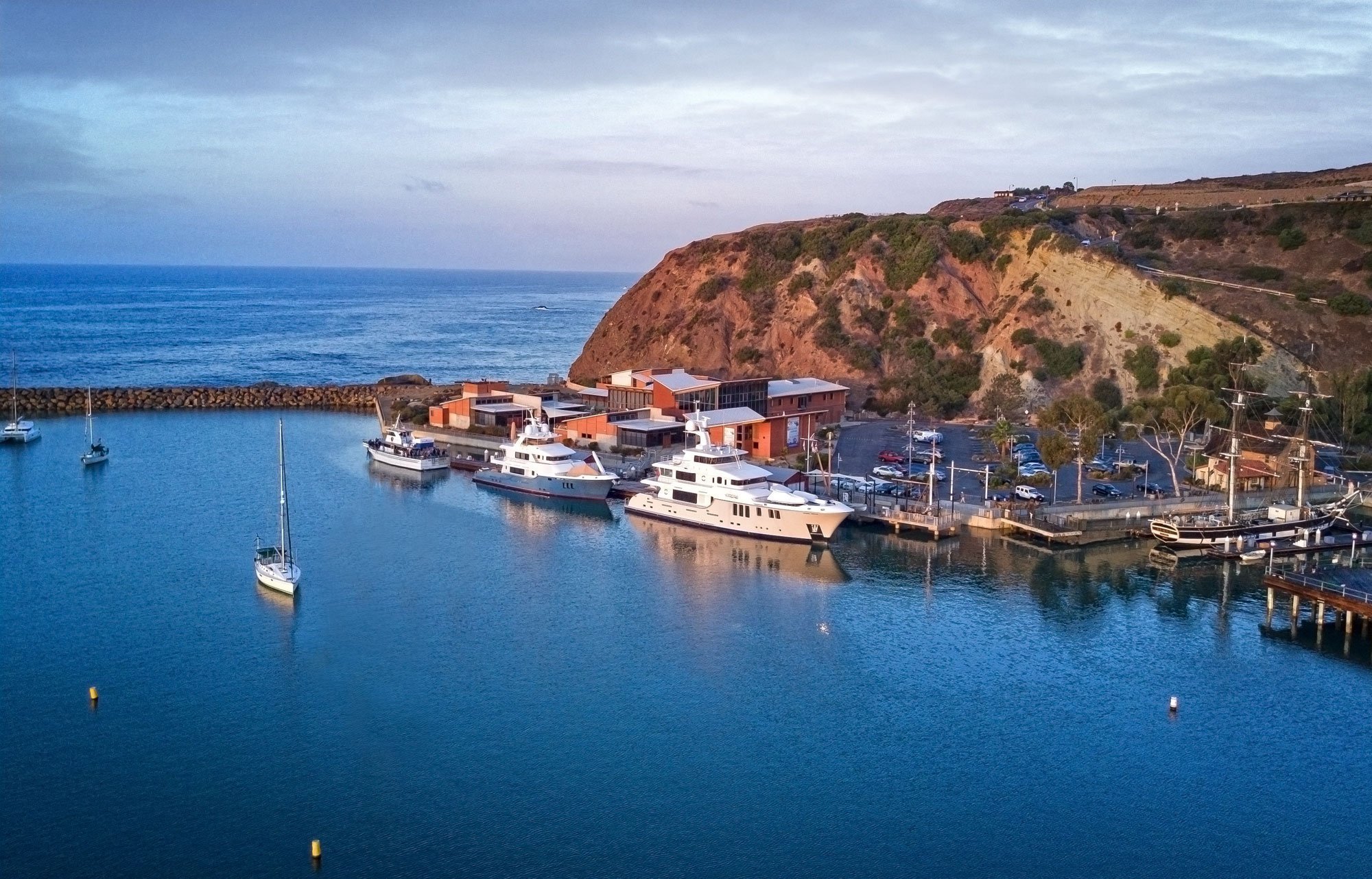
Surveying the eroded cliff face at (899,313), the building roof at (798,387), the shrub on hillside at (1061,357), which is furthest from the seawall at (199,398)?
the shrub on hillside at (1061,357)

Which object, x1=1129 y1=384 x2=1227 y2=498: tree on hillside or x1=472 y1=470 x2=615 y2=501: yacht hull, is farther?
x1=472 y1=470 x2=615 y2=501: yacht hull

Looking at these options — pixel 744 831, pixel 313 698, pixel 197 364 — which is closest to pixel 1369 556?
pixel 744 831

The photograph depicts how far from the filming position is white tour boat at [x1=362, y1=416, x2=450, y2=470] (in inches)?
2184

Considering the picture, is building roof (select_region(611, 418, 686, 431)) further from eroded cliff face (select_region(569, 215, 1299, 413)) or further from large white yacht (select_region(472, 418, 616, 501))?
eroded cliff face (select_region(569, 215, 1299, 413))

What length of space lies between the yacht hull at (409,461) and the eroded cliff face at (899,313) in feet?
84.7

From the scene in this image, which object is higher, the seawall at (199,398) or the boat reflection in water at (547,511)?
the seawall at (199,398)

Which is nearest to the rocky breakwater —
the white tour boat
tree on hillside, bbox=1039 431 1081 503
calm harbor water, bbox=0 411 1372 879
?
the white tour boat

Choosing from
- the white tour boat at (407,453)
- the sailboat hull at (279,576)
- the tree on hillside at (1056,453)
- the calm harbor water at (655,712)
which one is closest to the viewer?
the calm harbor water at (655,712)

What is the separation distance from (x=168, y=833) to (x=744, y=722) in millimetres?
12531

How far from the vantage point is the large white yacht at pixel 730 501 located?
42.9m

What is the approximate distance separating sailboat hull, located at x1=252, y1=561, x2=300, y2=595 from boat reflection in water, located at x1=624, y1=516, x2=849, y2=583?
42.0 ft

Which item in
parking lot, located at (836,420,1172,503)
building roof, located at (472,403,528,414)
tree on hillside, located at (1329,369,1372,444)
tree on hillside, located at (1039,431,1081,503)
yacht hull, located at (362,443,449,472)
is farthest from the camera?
building roof, located at (472,403,528,414)

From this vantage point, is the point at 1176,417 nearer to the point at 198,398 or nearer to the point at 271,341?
the point at 198,398

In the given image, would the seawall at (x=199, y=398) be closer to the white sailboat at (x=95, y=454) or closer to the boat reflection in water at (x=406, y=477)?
the white sailboat at (x=95, y=454)
